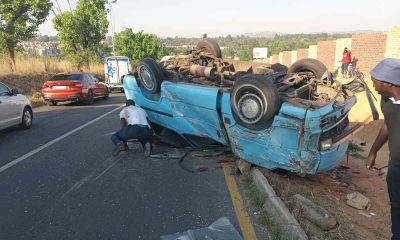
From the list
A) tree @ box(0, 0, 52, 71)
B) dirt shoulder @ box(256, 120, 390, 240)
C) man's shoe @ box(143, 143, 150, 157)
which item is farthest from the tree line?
dirt shoulder @ box(256, 120, 390, 240)

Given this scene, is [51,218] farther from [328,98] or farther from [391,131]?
[328,98]

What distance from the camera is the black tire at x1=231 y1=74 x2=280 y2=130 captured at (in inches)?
229

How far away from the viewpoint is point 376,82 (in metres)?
3.65

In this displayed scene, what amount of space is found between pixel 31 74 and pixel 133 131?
67.6 feet

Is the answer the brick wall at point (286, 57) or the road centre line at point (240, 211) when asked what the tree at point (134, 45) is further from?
the road centre line at point (240, 211)

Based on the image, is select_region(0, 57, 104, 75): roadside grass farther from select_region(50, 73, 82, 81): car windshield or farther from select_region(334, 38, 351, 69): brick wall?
select_region(334, 38, 351, 69): brick wall

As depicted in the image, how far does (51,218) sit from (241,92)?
3250 mm

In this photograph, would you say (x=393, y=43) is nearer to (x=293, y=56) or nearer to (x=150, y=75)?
(x=150, y=75)

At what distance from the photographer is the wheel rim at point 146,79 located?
8.62m

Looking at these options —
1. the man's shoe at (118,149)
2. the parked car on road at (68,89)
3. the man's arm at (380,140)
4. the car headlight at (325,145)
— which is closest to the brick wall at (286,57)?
the parked car on road at (68,89)

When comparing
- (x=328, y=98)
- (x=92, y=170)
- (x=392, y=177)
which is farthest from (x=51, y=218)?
(x=328, y=98)

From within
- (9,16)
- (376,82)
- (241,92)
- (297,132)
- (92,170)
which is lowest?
(92,170)

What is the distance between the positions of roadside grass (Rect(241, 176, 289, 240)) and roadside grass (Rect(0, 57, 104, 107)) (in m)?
15.0

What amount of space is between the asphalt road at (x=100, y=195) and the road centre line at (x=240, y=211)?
3.3 inches
